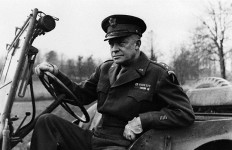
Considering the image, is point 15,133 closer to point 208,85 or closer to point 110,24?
point 110,24

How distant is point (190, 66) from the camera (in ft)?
144

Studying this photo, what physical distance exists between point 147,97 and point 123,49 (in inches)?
20.2

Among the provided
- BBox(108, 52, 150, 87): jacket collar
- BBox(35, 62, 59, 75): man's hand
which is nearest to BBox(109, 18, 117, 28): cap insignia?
BBox(108, 52, 150, 87): jacket collar

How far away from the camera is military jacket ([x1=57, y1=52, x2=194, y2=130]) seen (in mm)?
3033

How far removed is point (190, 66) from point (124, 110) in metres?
41.7

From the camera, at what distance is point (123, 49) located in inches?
132

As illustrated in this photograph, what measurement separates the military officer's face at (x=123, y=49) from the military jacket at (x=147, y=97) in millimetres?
113

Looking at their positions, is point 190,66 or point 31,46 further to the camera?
point 190,66

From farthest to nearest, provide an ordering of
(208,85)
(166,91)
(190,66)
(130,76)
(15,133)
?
(190,66) → (208,85) → (130,76) → (166,91) → (15,133)

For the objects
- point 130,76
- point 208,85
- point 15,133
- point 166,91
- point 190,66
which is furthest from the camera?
point 190,66

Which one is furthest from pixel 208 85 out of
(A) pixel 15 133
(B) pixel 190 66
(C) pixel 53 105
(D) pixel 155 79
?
(B) pixel 190 66

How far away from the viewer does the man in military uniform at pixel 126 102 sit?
119 inches

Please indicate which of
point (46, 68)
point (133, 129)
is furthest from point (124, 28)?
point (133, 129)

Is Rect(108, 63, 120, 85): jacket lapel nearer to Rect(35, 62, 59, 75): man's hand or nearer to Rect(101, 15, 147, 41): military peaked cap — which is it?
Rect(101, 15, 147, 41): military peaked cap
